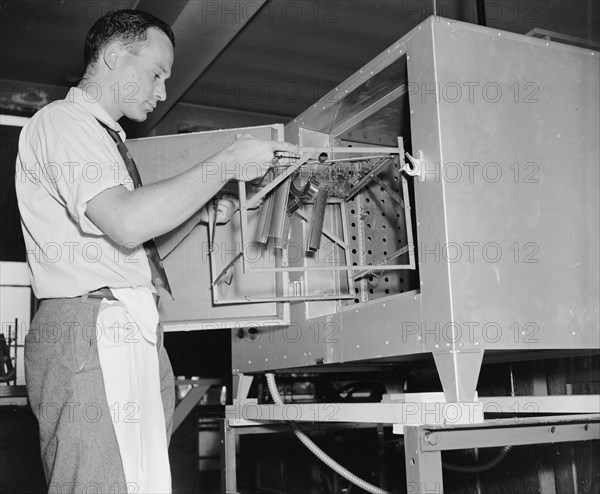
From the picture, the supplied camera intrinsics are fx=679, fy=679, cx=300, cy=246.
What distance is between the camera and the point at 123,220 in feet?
4.02

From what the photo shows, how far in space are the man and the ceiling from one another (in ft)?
5.56

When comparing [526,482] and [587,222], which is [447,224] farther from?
[526,482]

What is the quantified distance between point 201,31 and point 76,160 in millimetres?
2059

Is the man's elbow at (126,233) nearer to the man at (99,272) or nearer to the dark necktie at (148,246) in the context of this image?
the man at (99,272)

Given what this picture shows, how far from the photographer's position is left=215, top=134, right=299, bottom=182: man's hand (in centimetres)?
140

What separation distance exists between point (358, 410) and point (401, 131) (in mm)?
809

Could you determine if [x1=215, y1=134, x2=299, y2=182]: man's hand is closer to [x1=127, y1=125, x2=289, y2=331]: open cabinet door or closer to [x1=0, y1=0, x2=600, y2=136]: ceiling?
[x1=127, y1=125, x2=289, y2=331]: open cabinet door

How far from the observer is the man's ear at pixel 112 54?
147 cm

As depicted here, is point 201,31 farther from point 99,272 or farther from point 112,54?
point 99,272

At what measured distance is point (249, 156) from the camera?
142cm

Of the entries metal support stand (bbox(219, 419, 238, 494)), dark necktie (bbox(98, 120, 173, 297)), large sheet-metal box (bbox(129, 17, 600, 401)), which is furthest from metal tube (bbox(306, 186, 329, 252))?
metal support stand (bbox(219, 419, 238, 494))

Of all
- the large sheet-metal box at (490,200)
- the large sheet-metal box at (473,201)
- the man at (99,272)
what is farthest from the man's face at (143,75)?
the large sheet-metal box at (490,200)

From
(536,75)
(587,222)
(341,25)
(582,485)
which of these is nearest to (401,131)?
(536,75)

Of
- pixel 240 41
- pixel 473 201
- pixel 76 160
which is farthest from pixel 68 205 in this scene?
pixel 240 41
